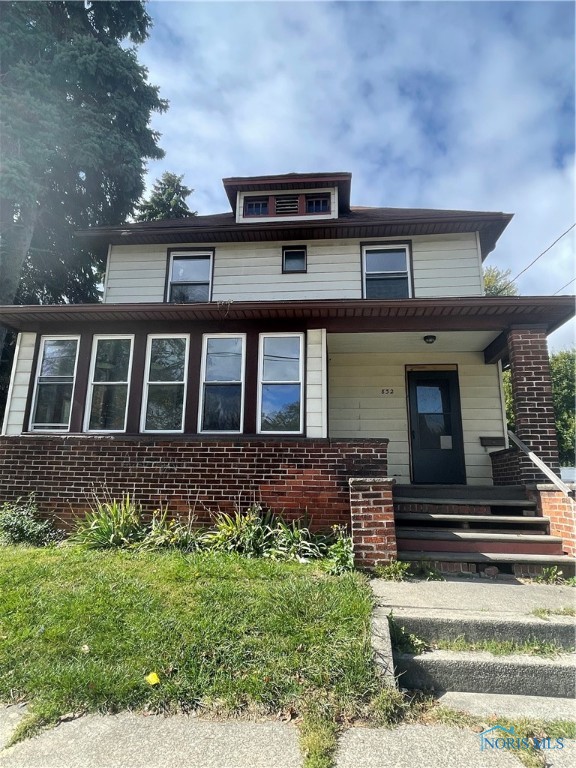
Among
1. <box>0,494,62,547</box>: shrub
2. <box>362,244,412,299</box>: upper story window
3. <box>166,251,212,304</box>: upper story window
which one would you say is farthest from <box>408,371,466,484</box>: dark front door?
<box>0,494,62,547</box>: shrub

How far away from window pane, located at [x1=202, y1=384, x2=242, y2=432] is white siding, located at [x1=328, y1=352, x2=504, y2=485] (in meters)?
2.24

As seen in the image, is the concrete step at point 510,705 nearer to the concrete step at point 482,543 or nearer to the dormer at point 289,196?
the concrete step at point 482,543

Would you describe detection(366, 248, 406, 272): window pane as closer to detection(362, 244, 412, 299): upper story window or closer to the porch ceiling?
detection(362, 244, 412, 299): upper story window

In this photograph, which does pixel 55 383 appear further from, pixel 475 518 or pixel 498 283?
pixel 498 283

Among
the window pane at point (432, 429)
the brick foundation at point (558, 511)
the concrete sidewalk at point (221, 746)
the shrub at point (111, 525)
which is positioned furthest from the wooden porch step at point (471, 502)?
the shrub at point (111, 525)

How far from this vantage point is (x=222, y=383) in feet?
21.1

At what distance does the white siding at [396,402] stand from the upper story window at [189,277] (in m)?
3.11

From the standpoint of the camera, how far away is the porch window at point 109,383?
649 cm

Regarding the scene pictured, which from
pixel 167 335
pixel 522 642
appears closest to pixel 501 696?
pixel 522 642

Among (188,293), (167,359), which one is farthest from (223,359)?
(188,293)

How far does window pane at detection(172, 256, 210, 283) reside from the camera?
8.67 metres

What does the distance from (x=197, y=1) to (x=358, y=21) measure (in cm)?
221

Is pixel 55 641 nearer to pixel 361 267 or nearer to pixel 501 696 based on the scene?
pixel 501 696

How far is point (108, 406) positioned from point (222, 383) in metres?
1.88
